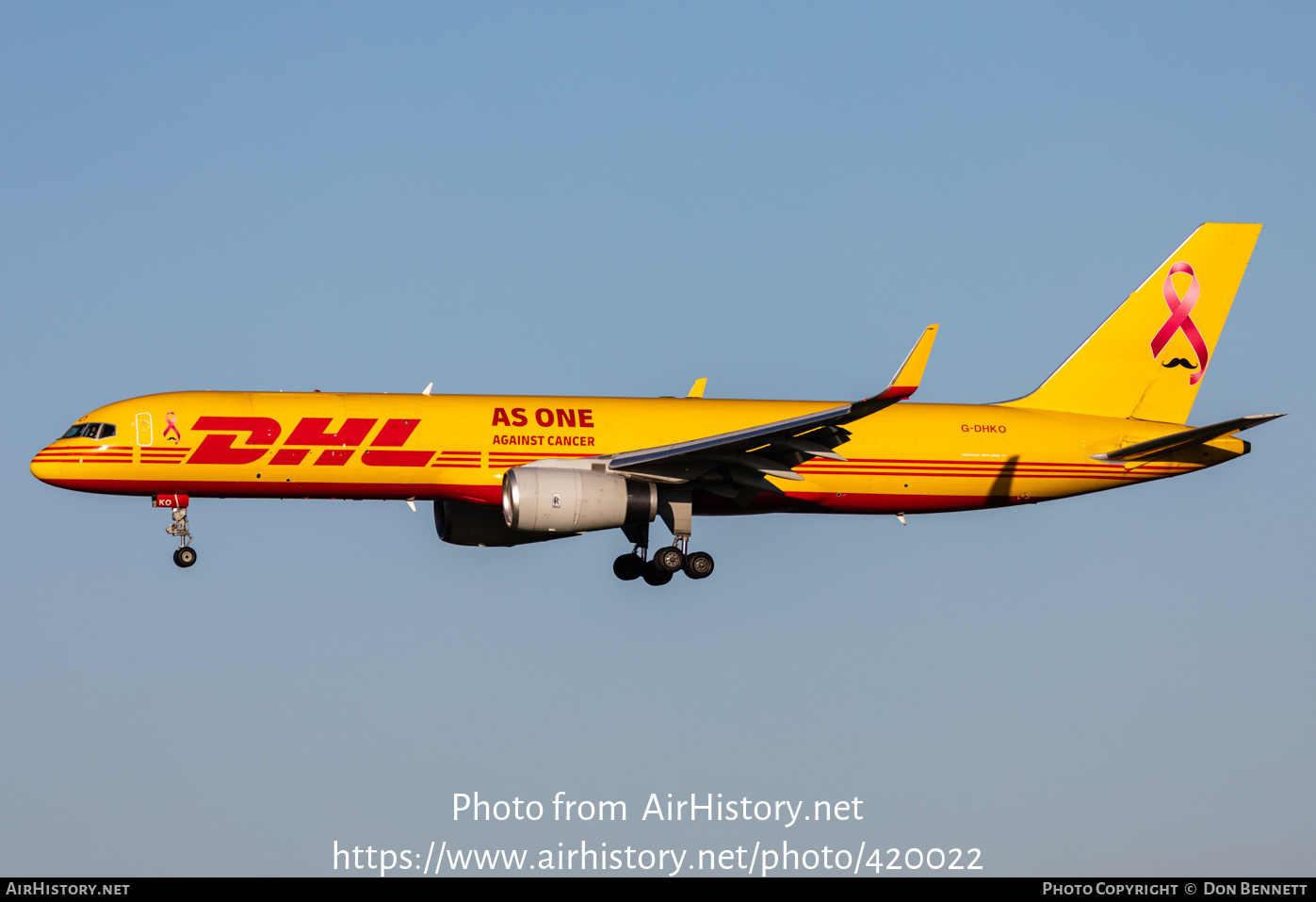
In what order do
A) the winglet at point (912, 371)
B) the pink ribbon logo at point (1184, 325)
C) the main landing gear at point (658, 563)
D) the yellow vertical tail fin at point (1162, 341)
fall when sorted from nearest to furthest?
the winglet at point (912, 371)
the main landing gear at point (658, 563)
the yellow vertical tail fin at point (1162, 341)
the pink ribbon logo at point (1184, 325)

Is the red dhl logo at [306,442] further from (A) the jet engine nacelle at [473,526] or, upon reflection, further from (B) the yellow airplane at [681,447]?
(A) the jet engine nacelle at [473,526]

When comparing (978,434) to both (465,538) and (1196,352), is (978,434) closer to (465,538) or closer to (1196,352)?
(1196,352)

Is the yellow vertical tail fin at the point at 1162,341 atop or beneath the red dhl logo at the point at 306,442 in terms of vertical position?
atop

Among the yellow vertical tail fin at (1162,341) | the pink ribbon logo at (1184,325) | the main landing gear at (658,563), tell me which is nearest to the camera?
the main landing gear at (658,563)

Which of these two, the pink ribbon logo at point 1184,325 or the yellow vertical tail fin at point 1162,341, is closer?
the yellow vertical tail fin at point 1162,341

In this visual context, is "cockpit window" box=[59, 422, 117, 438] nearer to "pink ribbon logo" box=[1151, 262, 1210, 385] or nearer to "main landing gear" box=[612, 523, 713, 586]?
"main landing gear" box=[612, 523, 713, 586]

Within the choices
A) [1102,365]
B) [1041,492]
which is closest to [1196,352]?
[1102,365]

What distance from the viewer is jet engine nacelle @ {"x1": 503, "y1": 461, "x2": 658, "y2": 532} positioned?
44.1 metres

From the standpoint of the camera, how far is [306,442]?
4541 centimetres

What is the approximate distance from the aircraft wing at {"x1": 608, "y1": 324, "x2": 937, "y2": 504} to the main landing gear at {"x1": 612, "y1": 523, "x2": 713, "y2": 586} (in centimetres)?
183

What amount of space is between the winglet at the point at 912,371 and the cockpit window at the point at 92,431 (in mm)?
19594

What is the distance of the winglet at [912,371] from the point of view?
39969mm

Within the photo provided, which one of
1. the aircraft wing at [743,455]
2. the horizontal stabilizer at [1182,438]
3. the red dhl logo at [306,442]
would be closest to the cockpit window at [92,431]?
the red dhl logo at [306,442]

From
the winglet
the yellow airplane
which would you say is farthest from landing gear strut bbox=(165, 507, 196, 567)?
the winglet
